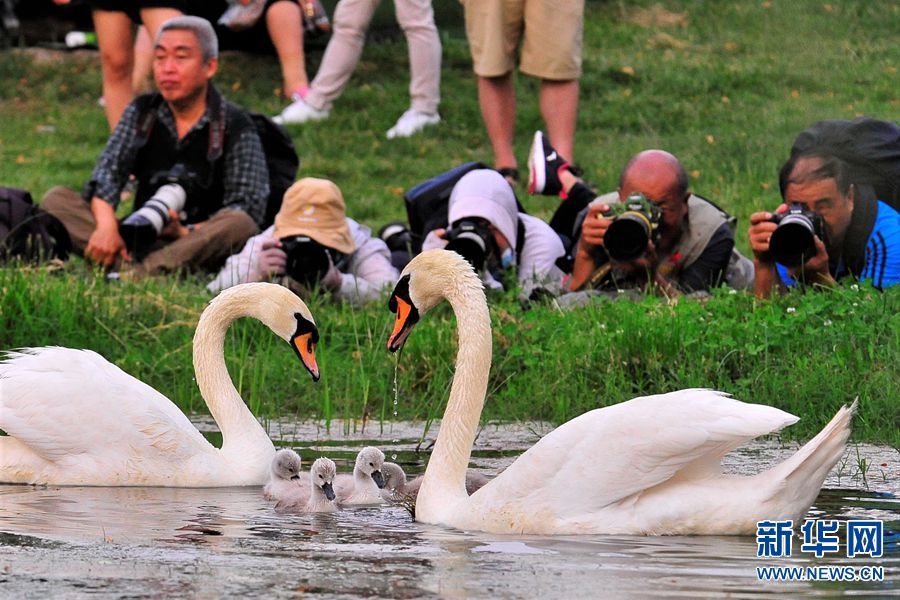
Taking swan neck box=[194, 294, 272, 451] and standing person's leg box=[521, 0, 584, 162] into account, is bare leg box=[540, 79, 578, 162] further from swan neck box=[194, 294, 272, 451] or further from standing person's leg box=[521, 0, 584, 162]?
swan neck box=[194, 294, 272, 451]

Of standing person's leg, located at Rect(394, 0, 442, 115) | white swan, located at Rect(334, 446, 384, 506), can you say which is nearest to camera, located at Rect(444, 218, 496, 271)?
white swan, located at Rect(334, 446, 384, 506)

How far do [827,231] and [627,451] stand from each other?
12.1 feet

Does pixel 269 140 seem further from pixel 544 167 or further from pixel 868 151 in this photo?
pixel 868 151

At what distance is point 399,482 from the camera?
6.21m

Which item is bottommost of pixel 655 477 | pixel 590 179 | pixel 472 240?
pixel 655 477

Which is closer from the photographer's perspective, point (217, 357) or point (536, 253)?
point (217, 357)

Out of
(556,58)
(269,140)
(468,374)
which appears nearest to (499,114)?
(556,58)

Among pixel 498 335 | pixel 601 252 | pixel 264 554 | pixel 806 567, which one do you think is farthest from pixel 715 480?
pixel 601 252

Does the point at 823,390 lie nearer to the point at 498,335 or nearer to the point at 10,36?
the point at 498,335

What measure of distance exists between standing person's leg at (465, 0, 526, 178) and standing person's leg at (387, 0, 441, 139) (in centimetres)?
197

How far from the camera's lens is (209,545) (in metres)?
5.04

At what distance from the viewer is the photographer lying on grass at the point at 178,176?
1026 centimetres

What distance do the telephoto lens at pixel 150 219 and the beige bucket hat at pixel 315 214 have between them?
2.76 feet

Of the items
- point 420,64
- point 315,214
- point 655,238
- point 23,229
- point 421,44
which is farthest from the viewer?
point 420,64
